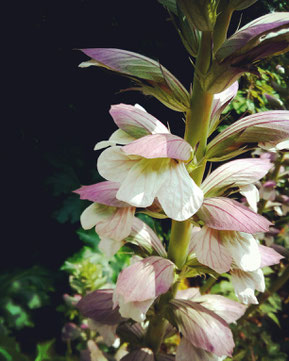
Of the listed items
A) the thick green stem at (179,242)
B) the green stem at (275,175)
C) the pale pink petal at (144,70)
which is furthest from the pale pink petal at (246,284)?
the green stem at (275,175)

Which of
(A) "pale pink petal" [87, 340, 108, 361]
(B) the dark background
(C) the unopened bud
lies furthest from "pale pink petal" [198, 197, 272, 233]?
(B) the dark background

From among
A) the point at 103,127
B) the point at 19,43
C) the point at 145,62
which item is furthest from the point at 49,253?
the point at 145,62

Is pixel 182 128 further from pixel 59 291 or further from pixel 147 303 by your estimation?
pixel 147 303

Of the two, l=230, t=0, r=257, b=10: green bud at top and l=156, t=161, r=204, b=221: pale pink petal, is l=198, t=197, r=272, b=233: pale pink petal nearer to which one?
l=156, t=161, r=204, b=221: pale pink petal

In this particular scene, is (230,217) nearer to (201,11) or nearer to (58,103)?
(201,11)

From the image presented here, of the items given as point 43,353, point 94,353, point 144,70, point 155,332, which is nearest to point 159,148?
point 144,70

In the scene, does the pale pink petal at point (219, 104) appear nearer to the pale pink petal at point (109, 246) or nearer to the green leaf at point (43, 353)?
the pale pink petal at point (109, 246)
